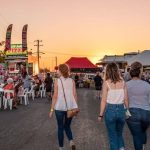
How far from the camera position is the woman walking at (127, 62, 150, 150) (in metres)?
8.28

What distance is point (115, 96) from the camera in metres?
8.42

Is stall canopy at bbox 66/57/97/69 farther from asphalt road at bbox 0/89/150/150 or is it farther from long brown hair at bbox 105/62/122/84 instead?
long brown hair at bbox 105/62/122/84

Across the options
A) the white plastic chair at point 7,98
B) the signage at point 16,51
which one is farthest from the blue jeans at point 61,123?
the signage at point 16,51

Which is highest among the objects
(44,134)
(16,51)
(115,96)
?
(16,51)

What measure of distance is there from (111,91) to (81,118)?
988 centimetres

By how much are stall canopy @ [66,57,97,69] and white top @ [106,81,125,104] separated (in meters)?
48.3

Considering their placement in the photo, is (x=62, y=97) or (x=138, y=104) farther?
(x=62, y=97)

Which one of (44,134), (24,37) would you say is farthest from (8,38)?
(44,134)

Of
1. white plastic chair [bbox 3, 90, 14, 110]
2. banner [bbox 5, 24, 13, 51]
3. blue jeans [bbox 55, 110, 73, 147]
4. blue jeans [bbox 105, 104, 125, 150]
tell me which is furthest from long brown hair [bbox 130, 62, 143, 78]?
banner [bbox 5, 24, 13, 51]

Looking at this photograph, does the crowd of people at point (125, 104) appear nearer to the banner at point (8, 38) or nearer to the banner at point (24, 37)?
the banner at point (8, 38)

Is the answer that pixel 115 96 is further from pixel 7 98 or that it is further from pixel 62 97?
pixel 7 98

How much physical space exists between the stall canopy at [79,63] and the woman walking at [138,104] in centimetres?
4835

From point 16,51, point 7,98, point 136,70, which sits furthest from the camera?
point 16,51

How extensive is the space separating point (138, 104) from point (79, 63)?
49.4m
